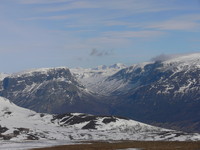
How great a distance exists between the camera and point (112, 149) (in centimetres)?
11531

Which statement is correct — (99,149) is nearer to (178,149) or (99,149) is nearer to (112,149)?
(112,149)

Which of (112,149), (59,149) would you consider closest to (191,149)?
(112,149)

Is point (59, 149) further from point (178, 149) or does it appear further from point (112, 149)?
point (178, 149)

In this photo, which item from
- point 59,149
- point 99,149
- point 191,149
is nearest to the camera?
point 191,149

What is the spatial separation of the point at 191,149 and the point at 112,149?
23.0 m

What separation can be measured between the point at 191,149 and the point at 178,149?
4.92 m

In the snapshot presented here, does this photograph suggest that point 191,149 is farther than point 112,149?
No

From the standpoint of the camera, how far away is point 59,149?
127 metres

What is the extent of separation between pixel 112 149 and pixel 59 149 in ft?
61.0

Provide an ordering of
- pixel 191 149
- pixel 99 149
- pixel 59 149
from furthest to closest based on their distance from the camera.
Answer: pixel 59 149
pixel 99 149
pixel 191 149

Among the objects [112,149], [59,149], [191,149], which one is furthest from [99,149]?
[191,149]

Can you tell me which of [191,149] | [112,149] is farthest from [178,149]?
[112,149]

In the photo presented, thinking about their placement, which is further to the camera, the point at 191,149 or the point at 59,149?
the point at 59,149

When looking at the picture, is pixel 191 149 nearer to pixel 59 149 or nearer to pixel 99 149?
pixel 99 149
